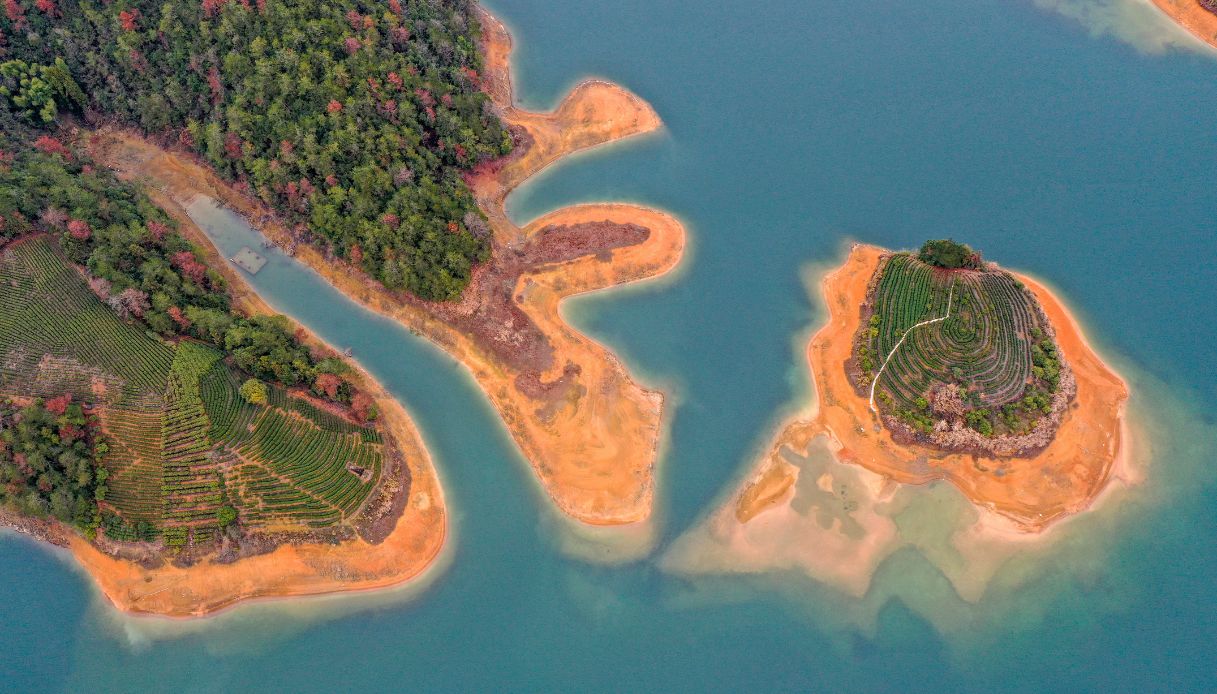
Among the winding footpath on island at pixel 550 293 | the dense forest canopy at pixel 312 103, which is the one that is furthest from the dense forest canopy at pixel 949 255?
the dense forest canopy at pixel 312 103

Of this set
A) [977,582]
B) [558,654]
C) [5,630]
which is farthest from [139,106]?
[977,582]

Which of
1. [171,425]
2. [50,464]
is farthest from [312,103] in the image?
[50,464]

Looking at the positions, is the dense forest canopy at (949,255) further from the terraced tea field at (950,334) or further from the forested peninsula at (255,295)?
the forested peninsula at (255,295)

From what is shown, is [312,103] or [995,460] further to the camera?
[312,103]

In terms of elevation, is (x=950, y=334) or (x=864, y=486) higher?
(x=950, y=334)

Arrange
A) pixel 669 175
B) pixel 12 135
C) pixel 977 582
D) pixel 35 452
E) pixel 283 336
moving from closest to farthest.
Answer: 1. pixel 35 452
2. pixel 977 582
3. pixel 283 336
4. pixel 12 135
5. pixel 669 175

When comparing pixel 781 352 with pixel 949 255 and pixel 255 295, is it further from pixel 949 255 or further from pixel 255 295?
pixel 255 295

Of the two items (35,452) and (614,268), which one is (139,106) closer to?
(35,452)
